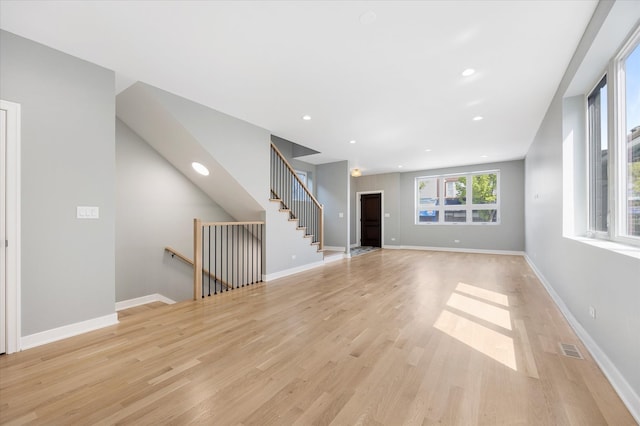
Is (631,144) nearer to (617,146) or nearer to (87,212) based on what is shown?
(617,146)

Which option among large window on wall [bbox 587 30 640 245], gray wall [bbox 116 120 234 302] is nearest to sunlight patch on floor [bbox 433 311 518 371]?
large window on wall [bbox 587 30 640 245]

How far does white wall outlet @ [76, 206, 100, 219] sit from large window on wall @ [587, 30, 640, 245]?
15.4 ft

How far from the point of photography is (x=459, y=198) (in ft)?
27.1

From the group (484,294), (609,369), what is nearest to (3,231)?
(609,369)

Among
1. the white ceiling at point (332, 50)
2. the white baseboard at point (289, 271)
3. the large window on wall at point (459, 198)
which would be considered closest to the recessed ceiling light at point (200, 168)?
the white ceiling at point (332, 50)

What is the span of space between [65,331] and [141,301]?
2368 millimetres

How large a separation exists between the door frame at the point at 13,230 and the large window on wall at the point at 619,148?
4906 mm

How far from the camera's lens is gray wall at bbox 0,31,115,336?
7.60ft

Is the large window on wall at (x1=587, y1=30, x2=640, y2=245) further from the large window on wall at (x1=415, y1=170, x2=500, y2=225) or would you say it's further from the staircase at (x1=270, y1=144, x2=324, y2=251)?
the large window on wall at (x1=415, y1=170, x2=500, y2=225)

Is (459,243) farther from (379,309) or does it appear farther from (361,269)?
(379,309)


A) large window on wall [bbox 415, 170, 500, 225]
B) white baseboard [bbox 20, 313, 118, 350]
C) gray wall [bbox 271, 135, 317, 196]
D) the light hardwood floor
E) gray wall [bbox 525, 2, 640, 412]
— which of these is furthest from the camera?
large window on wall [bbox 415, 170, 500, 225]

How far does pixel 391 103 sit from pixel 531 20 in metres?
1.72

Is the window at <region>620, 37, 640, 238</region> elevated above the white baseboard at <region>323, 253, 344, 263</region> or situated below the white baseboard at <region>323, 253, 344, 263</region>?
above

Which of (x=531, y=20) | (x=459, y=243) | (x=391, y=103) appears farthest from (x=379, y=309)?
(x=459, y=243)
